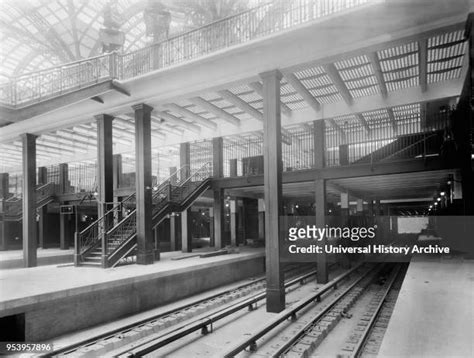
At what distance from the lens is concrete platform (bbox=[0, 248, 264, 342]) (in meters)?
7.74

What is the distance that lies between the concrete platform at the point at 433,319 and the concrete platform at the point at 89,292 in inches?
270

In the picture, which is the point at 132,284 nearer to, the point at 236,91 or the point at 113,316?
the point at 113,316

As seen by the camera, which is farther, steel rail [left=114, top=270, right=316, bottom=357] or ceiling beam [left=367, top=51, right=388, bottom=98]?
ceiling beam [left=367, top=51, right=388, bottom=98]

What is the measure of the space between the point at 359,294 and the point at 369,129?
9728 mm

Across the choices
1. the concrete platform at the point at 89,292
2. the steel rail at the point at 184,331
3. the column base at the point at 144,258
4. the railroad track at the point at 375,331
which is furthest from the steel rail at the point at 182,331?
the column base at the point at 144,258

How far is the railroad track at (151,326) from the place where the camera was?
24.0ft

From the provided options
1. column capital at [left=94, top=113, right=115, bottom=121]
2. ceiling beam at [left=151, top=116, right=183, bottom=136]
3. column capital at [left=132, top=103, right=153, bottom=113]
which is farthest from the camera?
ceiling beam at [left=151, top=116, right=183, bottom=136]

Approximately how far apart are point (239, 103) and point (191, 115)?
281 centimetres

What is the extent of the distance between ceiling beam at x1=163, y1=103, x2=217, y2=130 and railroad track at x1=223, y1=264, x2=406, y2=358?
8.55 m

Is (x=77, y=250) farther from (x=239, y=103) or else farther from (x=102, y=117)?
(x=239, y=103)

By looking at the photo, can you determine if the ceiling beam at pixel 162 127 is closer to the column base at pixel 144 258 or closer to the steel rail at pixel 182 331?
the column base at pixel 144 258

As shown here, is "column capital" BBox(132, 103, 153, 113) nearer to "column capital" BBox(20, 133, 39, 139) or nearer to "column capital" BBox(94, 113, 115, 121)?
"column capital" BBox(94, 113, 115, 121)

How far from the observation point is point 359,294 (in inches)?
521

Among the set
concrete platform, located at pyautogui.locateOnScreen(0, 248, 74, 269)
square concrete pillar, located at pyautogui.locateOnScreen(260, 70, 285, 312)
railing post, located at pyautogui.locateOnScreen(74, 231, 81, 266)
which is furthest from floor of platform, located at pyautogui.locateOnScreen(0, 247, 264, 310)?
concrete platform, located at pyautogui.locateOnScreen(0, 248, 74, 269)
